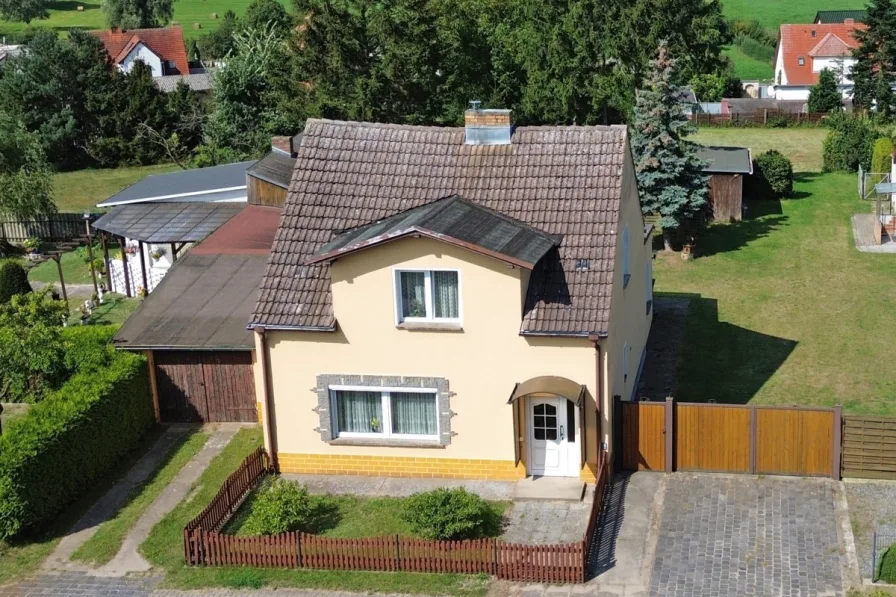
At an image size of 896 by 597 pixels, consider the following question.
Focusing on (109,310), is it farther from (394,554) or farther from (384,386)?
(394,554)

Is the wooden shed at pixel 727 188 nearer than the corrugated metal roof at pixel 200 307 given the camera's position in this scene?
No

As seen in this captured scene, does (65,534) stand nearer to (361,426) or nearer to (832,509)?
(361,426)

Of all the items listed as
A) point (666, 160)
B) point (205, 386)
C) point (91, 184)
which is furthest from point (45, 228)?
point (666, 160)

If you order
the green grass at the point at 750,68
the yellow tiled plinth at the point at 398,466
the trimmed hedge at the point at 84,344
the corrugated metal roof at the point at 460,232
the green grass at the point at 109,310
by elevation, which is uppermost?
the green grass at the point at 750,68

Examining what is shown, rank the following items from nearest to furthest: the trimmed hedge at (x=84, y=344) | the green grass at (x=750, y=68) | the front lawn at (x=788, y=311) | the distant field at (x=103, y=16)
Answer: the trimmed hedge at (x=84, y=344) → the front lawn at (x=788, y=311) → the green grass at (x=750, y=68) → the distant field at (x=103, y=16)

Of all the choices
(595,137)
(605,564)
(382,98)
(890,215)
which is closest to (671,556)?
(605,564)

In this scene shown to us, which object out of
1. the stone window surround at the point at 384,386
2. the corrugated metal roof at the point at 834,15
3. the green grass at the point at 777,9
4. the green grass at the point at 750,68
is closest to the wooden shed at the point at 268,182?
the stone window surround at the point at 384,386

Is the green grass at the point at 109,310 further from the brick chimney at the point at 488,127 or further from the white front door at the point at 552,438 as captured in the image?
the white front door at the point at 552,438
